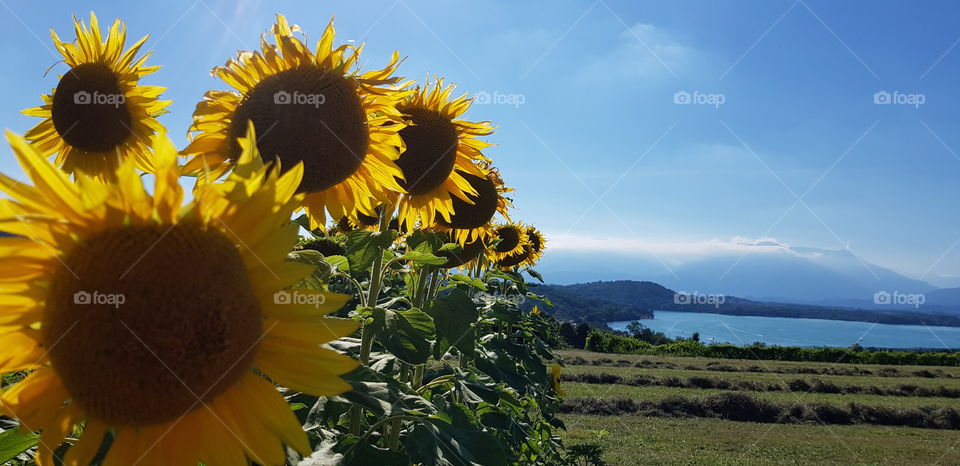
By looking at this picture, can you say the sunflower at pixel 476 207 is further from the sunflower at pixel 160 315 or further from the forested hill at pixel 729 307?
the forested hill at pixel 729 307

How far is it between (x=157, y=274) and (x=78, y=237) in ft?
0.79

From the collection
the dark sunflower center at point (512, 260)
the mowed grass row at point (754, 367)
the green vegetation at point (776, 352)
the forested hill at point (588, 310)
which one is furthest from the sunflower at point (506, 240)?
the forested hill at point (588, 310)

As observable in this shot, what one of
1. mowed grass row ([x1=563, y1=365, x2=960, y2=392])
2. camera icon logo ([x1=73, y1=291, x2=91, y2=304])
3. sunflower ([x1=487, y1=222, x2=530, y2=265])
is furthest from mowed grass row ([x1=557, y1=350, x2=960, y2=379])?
camera icon logo ([x1=73, y1=291, x2=91, y2=304])

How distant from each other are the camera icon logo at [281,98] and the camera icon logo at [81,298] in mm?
803

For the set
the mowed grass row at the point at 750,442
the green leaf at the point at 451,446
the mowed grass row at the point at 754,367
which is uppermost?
the green leaf at the point at 451,446

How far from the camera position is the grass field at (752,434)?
15859 mm

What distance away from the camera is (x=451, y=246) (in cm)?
282

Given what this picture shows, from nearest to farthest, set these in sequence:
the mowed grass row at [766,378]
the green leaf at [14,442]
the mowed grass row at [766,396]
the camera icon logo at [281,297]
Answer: the camera icon logo at [281,297] → the green leaf at [14,442] → the mowed grass row at [766,396] → the mowed grass row at [766,378]

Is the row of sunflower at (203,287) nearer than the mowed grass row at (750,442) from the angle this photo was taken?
Yes

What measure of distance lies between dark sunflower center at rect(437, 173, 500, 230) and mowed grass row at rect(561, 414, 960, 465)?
11.5 metres

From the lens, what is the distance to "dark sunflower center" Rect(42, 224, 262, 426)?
969 mm

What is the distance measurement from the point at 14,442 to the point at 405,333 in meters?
1.09

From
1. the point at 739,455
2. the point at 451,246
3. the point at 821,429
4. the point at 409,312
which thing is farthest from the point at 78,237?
the point at 821,429

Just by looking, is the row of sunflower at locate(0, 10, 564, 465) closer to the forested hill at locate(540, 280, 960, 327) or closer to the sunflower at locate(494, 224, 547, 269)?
the sunflower at locate(494, 224, 547, 269)
